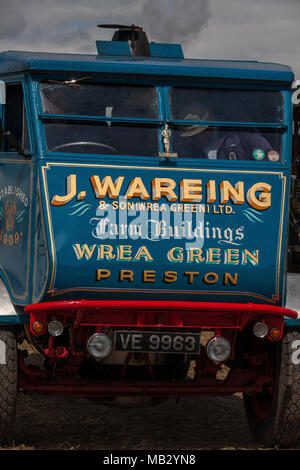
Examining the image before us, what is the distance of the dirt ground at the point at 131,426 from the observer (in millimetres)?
7773

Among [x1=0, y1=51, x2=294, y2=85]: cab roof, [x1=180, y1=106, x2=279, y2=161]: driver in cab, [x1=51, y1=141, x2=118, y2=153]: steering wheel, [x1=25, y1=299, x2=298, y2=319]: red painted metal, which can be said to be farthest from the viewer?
[x1=180, y1=106, x2=279, y2=161]: driver in cab

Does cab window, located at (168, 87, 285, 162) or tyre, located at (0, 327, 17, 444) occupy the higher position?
cab window, located at (168, 87, 285, 162)

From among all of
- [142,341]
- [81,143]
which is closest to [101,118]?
[81,143]

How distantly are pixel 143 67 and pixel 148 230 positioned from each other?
132 cm

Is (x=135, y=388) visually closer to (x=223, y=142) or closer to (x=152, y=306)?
A: (x=152, y=306)

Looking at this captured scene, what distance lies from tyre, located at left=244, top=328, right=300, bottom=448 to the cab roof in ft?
6.54

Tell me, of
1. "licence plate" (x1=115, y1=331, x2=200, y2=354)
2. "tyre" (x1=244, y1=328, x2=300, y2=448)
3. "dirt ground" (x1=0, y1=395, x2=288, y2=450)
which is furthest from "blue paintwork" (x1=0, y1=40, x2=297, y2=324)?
"dirt ground" (x1=0, y1=395, x2=288, y2=450)

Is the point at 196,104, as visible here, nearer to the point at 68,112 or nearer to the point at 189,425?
the point at 68,112

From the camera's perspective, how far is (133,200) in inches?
272

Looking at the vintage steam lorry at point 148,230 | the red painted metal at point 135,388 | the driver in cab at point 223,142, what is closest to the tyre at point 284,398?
the vintage steam lorry at point 148,230

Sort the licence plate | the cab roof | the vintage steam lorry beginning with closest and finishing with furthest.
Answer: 1. the vintage steam lorry
2. the licence plate
3. the cab roof

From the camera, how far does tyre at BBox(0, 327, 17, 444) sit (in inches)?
281

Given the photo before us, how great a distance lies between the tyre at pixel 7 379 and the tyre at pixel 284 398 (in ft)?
6.65

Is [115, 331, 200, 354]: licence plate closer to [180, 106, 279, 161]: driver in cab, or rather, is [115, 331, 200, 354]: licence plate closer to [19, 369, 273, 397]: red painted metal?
[19, 369, 273, 397]: red painted metal
